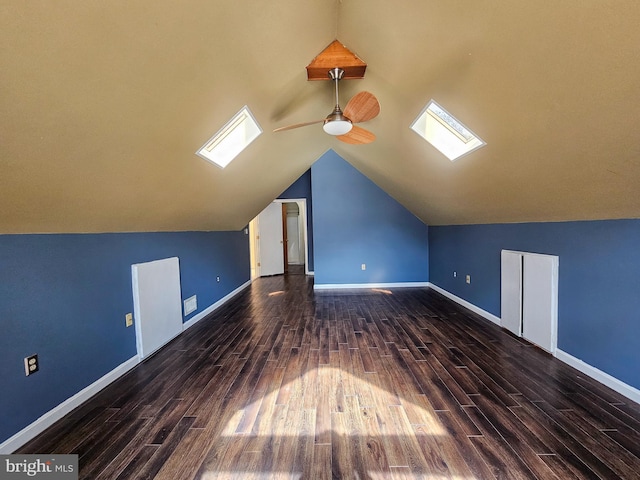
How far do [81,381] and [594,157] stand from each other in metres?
3.80

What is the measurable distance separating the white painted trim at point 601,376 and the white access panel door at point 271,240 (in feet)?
20.1

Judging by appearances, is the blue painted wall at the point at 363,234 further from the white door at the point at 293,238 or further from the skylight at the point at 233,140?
the white door at the point at 293,238

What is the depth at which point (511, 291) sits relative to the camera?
324cm

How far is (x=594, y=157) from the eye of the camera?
1654 millimetres

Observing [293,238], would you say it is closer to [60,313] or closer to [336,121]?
[336,121]

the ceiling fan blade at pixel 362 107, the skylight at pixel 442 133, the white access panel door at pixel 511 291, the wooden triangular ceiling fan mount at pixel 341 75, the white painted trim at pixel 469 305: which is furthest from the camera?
the white painted trim at pixel 469 305

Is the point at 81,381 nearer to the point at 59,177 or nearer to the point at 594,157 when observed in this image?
the point at 59,177

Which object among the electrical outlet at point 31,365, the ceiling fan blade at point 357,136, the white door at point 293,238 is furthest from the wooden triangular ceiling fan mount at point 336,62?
the white door at point 293,238

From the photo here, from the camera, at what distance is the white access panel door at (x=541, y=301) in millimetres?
2646

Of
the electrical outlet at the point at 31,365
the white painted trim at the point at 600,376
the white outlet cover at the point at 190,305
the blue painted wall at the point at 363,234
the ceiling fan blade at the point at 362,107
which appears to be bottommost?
the white painted trim at the point at 600,376

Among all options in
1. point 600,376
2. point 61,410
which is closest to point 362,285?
point 600,376

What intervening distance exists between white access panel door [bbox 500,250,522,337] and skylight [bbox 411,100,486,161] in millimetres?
1419

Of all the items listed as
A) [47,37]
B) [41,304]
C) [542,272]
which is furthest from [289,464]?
[542,272]

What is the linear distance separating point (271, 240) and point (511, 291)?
222 inches
